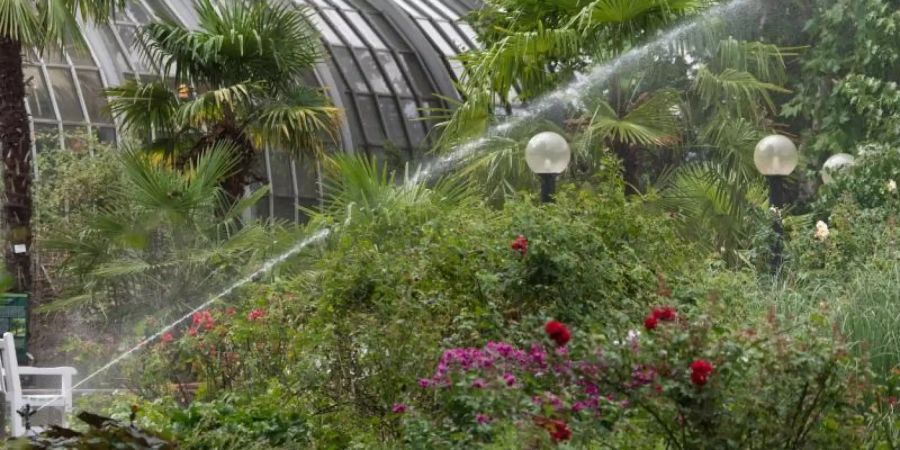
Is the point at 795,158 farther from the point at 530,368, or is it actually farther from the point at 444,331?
the point at 530,368

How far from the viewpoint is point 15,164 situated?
1321 cm

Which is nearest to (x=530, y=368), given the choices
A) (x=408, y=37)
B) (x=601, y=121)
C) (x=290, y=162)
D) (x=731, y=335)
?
(x=731, y=335)

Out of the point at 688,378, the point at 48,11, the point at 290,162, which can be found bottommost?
the point at 290,162

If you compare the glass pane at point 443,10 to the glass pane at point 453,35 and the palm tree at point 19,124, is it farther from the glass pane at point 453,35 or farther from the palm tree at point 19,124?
the palm tree at point 19,124

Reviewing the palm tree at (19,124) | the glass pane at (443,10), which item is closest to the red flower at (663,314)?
the palm tree at (19,124)

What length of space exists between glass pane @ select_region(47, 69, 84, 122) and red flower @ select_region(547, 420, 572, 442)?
15.5 m

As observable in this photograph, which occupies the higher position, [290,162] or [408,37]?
[408,37]

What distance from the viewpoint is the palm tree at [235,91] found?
13.7 meters

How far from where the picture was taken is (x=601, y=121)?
1269 centimetres

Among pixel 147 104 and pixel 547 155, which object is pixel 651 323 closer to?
pixel 547 155

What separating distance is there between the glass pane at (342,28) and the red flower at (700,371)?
18775mm

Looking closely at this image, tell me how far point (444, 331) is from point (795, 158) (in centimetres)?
656

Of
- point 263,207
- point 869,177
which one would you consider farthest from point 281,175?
point 869,177

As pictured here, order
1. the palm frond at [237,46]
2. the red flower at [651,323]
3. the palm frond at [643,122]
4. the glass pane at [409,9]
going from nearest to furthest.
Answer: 1. the red flower at [651,323]
2. the palm frond at [643,122]
3. the palm frond at [237,46]
4. the glass pane at [409,9]
